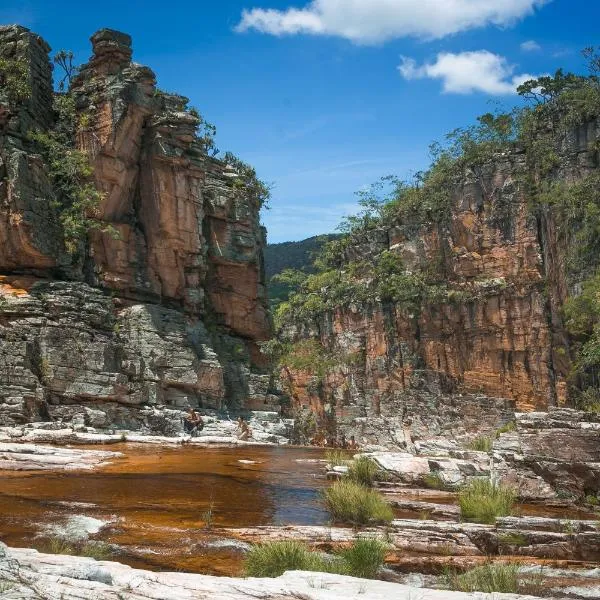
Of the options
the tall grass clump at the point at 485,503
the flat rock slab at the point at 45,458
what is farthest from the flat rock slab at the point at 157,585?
the flat rock slab at the point at 45,458

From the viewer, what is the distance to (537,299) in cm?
3981

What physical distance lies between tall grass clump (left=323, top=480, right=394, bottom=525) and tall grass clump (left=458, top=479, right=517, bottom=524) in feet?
3.93

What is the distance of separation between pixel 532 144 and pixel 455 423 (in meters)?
19.5

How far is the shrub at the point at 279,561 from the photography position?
6.43m

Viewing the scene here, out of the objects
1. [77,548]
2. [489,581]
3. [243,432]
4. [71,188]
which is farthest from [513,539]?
[71,188]

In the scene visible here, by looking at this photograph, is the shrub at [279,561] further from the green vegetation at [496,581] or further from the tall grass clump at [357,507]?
the tall grass clump at [357,507]

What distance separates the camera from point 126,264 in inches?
1294

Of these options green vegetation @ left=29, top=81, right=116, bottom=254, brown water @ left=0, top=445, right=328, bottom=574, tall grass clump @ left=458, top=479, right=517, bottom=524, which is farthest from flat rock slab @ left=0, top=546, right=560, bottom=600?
green vegetation @ left=29, top=81, right=116, bottom=254

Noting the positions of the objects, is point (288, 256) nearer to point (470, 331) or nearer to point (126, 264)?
point (470, 331)

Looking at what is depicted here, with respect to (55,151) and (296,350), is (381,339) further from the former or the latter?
(55,151)

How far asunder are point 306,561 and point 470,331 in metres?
38.4

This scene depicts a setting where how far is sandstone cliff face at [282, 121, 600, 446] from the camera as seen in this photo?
129 ft

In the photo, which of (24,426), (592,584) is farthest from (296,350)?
(592,584)

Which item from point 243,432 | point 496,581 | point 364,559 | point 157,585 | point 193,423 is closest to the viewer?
point 157,585
